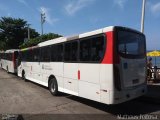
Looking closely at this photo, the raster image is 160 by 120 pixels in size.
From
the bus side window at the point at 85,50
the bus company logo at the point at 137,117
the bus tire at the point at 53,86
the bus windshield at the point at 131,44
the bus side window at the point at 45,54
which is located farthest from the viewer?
the bus side window at the point at 45,54

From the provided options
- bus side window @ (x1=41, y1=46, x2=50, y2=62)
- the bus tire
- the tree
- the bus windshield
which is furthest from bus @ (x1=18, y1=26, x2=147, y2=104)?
the tree

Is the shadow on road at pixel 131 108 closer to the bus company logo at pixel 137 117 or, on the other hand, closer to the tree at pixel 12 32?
the bus company logo at pixel 137 117

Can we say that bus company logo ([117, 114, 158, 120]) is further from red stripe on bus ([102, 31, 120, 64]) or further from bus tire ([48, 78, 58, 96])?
bus tire ([48, 78, 58, 96])

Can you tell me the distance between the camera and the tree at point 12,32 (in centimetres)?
5722

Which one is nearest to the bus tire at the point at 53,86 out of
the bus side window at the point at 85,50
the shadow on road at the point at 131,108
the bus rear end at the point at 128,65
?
the shadow on road at the point at 131,108

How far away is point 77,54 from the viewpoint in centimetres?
966

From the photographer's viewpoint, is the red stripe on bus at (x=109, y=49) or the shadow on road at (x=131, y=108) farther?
the shadow on road at (x=131, y=108)

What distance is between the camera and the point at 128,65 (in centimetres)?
822

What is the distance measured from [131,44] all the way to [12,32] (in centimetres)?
5356

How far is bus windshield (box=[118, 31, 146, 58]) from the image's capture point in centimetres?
807

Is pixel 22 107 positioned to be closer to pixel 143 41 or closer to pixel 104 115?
pixel 104 115

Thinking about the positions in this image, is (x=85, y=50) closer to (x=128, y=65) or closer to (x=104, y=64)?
(x=104, y=64)

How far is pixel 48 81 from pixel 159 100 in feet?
19.1

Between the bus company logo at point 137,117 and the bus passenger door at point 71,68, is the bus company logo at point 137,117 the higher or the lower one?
the lower one
